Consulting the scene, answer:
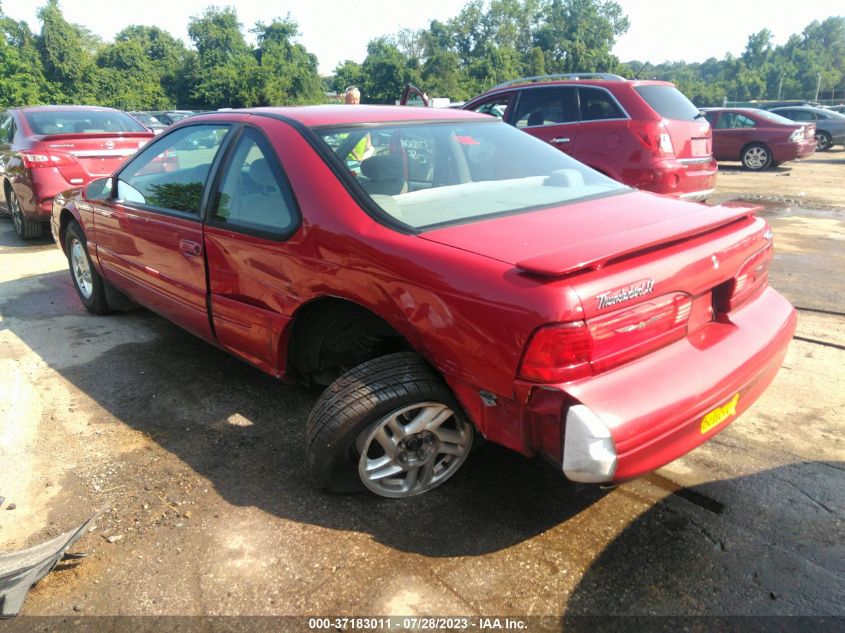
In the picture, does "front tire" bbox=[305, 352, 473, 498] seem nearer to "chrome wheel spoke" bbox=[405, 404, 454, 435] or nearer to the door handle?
"chrome wheel spoke" bbox=[405, 404, 454, 435]

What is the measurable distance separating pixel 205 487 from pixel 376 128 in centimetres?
A: 186

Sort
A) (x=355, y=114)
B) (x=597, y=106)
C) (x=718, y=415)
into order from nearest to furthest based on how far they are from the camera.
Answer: (x=718, y=415) < (x=355, y=114) < (x=597, y=106)

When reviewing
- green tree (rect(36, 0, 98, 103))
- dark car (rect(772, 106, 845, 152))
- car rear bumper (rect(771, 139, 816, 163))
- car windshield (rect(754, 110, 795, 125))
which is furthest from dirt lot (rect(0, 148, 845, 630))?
green tree (rect(36, 0, 98, 103))

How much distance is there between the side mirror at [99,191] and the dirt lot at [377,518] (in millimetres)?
1249

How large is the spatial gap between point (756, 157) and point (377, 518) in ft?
50.6

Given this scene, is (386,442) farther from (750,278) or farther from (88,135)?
(88,135)

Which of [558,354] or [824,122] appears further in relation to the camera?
[824,122]

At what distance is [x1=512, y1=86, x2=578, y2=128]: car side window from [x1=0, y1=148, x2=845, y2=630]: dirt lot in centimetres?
445

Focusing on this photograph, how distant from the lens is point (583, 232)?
8.06 feet

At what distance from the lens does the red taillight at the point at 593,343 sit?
2057 mm

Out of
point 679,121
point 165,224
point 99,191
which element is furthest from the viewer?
point 679,121

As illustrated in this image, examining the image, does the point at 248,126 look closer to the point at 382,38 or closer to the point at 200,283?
the point at 200,283

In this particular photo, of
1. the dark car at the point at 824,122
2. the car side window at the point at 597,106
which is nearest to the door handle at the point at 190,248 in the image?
the car side window at the point at 597,106

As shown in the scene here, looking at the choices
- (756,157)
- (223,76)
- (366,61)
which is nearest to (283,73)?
(223,76)
